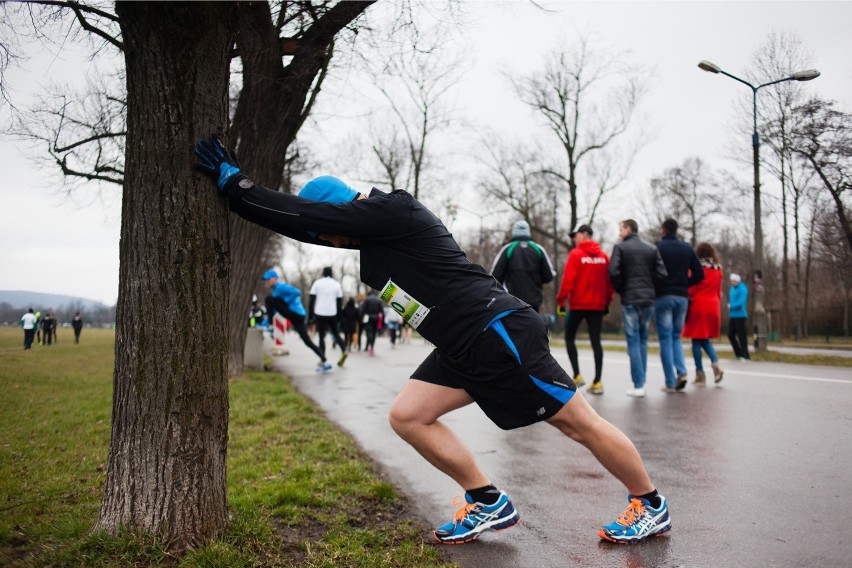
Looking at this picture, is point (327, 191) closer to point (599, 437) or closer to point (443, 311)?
point (443, 311)

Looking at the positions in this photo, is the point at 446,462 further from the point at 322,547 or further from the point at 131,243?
the point at 131,243

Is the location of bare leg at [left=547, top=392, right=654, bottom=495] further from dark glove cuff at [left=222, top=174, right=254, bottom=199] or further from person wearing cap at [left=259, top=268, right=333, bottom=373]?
person wearing cap at [left=259, top=268, right=333, bottom=373]

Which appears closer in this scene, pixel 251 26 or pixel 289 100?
pixel 251 26

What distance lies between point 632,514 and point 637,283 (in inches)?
217

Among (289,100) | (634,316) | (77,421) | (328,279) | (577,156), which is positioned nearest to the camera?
(77,421)

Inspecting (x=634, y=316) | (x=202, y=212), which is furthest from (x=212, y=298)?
(x=634, y=316)

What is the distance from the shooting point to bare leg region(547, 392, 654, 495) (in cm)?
309

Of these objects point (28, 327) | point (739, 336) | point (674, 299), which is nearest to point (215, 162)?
point (28, 327)

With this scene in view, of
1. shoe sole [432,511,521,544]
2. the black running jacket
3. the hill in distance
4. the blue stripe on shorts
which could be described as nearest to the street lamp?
shoe sole [432,511,521,544]

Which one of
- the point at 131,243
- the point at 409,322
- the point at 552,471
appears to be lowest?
the point at 552,471

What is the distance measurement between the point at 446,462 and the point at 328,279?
11.1 m

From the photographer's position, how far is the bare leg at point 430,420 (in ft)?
10.7

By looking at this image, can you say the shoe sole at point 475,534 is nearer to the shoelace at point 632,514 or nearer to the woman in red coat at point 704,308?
the shoelace at point 632,514

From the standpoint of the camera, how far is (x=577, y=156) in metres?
33.5
